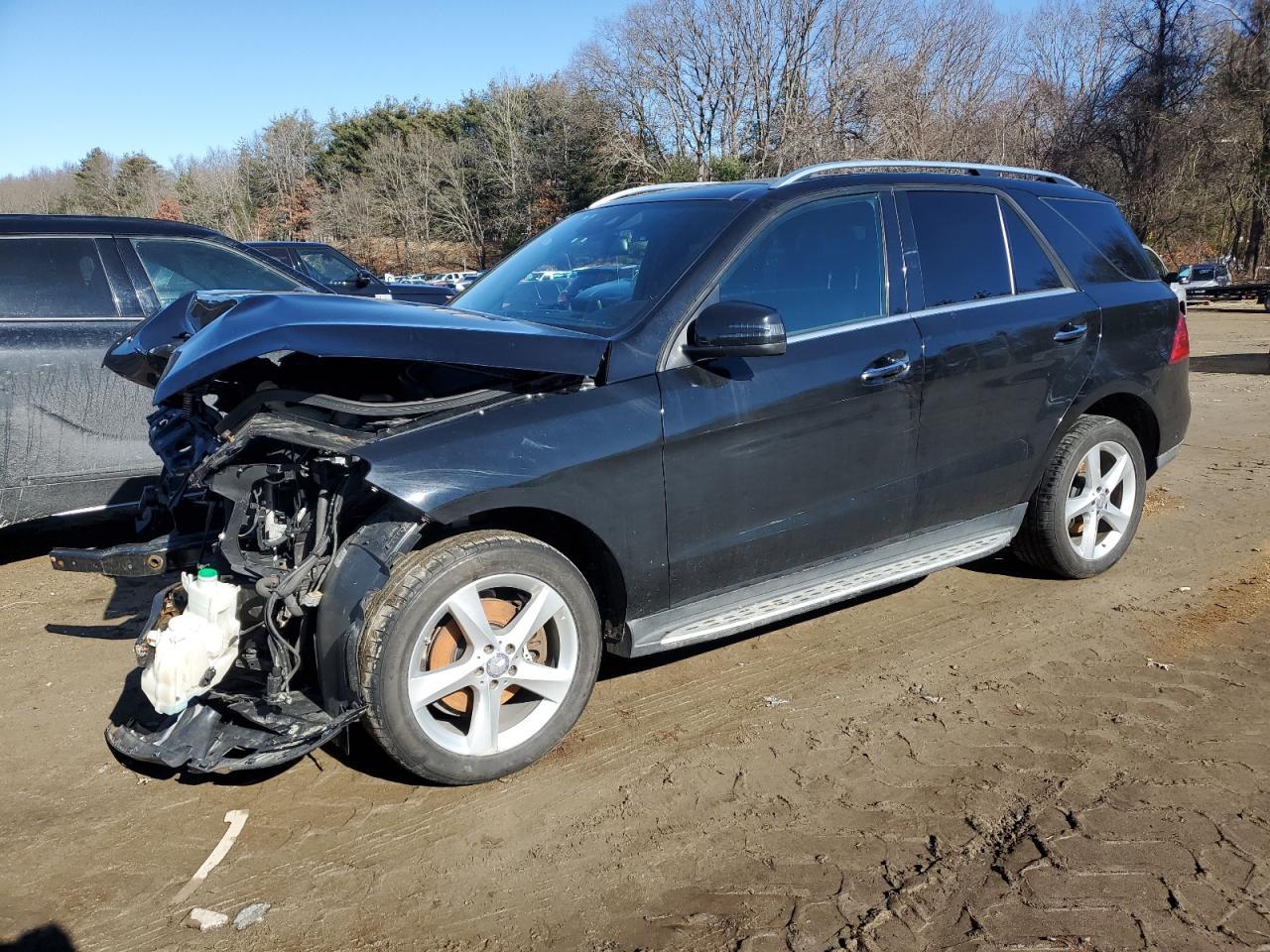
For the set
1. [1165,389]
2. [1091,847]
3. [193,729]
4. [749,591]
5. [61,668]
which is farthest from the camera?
[1165,389]

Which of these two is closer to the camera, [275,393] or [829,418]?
[275,393]

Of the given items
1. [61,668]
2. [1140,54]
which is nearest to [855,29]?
[1140,54]

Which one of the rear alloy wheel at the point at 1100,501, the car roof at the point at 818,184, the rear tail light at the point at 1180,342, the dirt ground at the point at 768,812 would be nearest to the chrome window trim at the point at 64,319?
the dirt ground at the point at 768,812

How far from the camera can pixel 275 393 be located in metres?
3.10

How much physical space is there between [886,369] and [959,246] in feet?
2.86

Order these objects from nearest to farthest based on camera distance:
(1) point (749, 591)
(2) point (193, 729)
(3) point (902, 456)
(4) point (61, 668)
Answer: (2) point (193, 729) → (1) point (749, 591) → (3) point (902, 456) → (4) point (61, 668)

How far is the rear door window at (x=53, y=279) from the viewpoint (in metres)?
5.18

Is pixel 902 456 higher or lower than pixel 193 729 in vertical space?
higher

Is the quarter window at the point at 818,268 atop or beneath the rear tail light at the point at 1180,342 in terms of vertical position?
atop

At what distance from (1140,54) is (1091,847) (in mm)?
43845

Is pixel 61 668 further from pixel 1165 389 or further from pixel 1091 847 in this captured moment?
pixel 1165 389

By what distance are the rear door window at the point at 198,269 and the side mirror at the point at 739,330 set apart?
357 centimetres

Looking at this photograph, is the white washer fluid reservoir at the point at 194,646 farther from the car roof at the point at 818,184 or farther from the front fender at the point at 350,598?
the car roof at the point at 818,184

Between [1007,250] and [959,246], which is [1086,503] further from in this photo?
[959,246]
